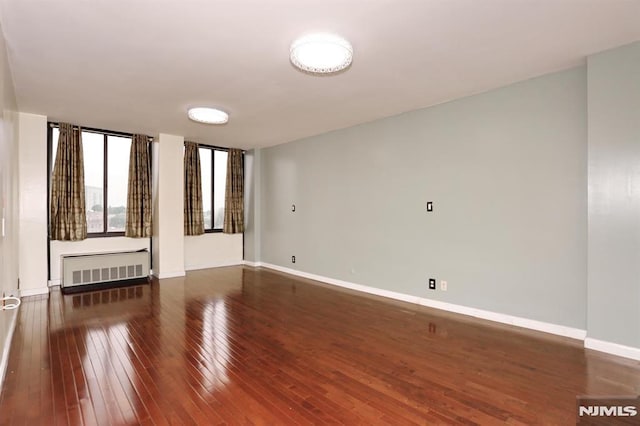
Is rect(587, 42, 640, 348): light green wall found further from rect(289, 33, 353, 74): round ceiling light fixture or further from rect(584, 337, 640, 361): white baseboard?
rect(289, 33, 353, 74): round ceiling light fixture

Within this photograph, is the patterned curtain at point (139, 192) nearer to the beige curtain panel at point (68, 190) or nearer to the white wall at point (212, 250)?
the beige curtain panel at point (68, 190)

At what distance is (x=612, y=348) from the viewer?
2.76 m

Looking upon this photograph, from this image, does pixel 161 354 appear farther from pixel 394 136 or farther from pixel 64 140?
pixel 64 140

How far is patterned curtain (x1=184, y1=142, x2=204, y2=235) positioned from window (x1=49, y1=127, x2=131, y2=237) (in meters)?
1.03

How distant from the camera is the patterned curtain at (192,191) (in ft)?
21.1

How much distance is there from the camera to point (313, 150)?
5926mm

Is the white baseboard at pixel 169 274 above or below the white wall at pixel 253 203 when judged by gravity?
below

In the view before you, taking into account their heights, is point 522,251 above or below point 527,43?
below

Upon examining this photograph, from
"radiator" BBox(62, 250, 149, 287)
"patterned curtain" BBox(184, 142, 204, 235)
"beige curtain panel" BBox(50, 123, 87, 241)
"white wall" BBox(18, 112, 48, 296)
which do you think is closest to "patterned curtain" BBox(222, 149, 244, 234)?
"patterned curtain" BBox(184, 142, 204, 235)

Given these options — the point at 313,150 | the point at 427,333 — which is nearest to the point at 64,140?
the point at 313,150

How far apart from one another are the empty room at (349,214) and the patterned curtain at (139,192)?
2.2 inches

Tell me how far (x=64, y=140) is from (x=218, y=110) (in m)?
2.89

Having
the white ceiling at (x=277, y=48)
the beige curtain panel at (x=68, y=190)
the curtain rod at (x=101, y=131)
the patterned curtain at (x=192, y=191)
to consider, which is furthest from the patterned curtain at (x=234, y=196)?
the white ceiling at (x=277, y=48)

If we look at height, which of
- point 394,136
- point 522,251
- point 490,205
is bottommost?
point 522,251
